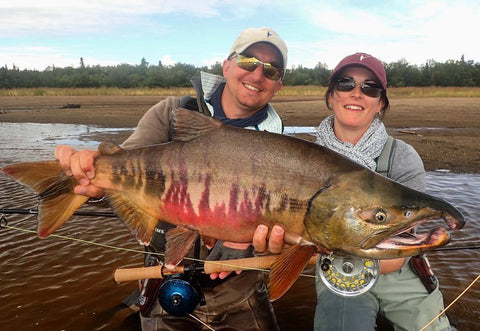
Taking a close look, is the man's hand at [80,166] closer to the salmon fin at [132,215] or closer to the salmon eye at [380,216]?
the salmon fin at [132,215]

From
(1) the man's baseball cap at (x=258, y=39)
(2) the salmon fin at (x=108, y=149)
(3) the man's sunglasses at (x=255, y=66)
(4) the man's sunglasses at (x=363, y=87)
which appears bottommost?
(2) the salmon fin at (x=108, y=149)

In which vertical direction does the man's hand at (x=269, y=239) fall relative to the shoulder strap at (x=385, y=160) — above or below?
below

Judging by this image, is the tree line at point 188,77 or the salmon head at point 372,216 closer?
the salmon head at point 372,216

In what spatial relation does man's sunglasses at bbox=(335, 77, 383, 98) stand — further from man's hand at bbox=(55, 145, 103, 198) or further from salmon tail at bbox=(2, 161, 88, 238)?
salmon tail at bbox=(2, 161, 88, 238)

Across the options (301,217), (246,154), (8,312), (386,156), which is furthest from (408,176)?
(8,312)

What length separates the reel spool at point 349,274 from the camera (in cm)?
291

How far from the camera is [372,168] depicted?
10.8 ft

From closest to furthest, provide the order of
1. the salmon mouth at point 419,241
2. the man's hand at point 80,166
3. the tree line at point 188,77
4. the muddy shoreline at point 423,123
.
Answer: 1. the salmon mouth at point 419,241
2. the man's hand at point 80,166
3. the muddy shoreline at point 423,123
4. the tree line at point 188,77

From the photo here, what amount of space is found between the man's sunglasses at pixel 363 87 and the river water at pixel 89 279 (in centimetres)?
195

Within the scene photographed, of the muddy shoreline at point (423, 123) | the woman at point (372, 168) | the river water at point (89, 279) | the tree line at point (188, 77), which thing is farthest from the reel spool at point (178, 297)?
the tree line at point (188, 77)

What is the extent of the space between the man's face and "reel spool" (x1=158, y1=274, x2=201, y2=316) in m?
1.53

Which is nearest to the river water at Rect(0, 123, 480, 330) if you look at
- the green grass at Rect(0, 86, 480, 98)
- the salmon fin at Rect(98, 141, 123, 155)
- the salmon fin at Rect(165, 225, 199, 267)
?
the salmon fin at Rect(98, 141, 123, 155)

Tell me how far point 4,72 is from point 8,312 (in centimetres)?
5874

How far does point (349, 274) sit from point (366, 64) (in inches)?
71.3
